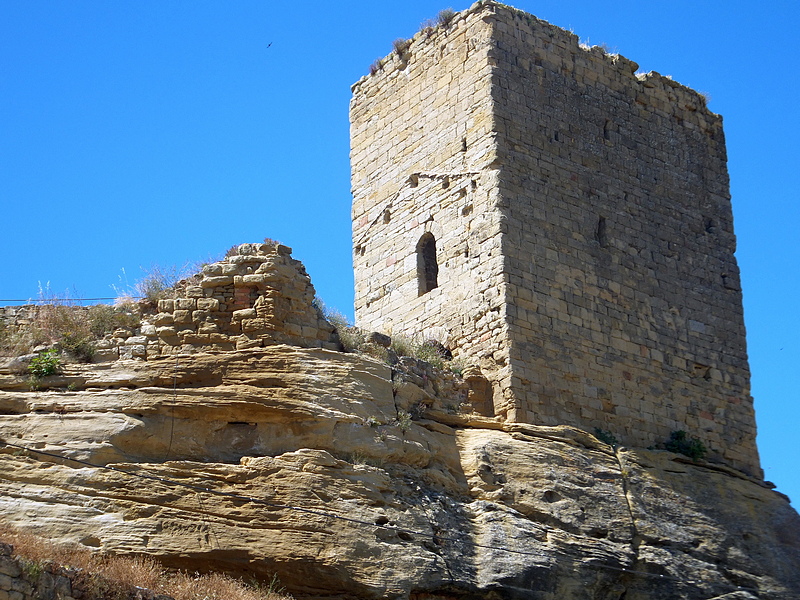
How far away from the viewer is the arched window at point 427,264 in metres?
18.1

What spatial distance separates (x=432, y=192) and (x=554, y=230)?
1.71 metres

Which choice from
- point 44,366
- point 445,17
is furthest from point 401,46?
point 44,366

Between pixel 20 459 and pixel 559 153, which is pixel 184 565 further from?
pixel 559 153

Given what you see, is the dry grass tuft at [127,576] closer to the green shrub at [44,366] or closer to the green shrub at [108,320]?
the green shrub at [44,366]

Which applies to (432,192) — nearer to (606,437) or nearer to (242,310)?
(606,437)

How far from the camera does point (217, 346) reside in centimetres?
Result: 1473

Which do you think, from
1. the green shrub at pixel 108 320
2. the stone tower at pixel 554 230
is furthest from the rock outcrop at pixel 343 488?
the stone tower at pixel 554 230

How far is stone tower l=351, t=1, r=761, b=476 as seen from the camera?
16.9 m

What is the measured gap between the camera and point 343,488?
14.0 meters

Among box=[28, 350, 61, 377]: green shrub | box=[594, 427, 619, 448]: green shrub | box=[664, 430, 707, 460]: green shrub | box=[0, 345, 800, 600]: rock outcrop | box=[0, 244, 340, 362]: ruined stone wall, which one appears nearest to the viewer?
box=[0, 345, 800, 600]: rock outcrop

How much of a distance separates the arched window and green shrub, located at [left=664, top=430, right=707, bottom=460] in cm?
348

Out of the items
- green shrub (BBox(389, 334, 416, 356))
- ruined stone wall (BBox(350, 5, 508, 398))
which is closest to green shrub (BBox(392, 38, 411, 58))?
ruined stone wall (BBox(350, 5, 508, 398))

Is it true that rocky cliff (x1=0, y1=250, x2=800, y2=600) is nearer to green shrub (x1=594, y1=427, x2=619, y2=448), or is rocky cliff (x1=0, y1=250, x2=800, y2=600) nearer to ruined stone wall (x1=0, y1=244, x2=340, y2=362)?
ruined stone wall (x1=0, y1=244, x2=340, y2=362)

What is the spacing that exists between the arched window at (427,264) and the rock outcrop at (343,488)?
238cm
